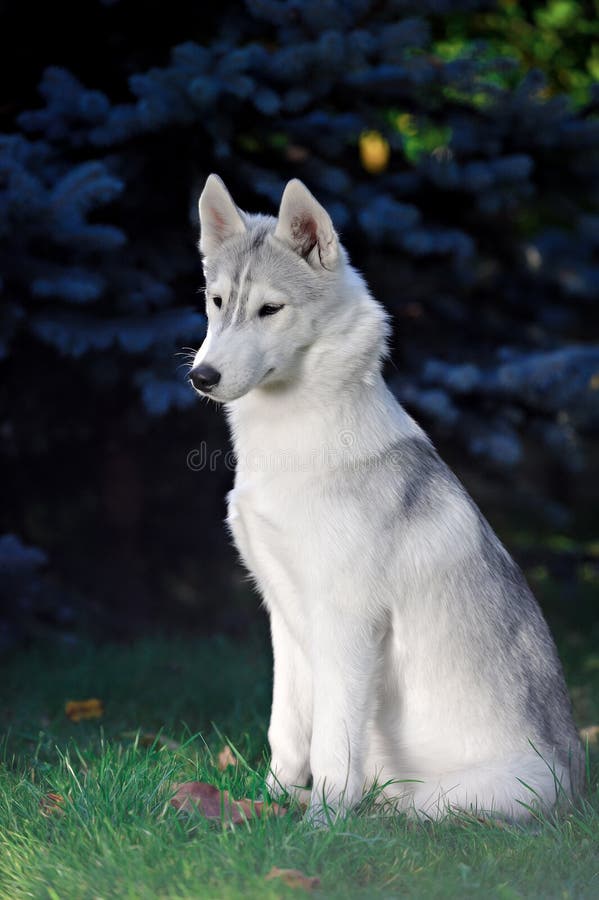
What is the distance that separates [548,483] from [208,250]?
6740 mm

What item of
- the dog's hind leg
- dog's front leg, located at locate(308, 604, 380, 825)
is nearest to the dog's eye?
dog's front leg, located at locate(308, 604, 380, 825)

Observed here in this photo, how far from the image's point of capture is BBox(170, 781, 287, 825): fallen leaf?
122 inches

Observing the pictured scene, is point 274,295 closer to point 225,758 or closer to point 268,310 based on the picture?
point 268,310

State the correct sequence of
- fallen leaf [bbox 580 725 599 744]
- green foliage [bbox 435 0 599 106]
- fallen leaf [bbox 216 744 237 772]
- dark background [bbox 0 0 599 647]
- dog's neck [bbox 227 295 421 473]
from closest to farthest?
dog's neck [bbox 227 295 421 473] < fallen leaf [bbox 216 744 237 772] < fallen leaf [bbox 580 725 599 744] < dark background [bbox 0 0 599 647] < green foliage [bbox 435 0 599 106]

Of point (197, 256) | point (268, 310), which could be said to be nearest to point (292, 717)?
point (268, 310)

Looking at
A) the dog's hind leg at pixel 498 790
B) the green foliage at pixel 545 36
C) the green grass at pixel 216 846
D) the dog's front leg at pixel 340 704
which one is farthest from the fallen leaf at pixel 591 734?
the green foliage at pixel 545 36

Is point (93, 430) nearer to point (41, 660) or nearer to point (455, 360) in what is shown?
point (41, 660)

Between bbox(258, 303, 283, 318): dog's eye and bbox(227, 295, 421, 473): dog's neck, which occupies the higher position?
bbox(258, 303, 283, 318): dog's eye

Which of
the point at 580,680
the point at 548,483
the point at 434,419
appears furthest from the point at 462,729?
the point at 548,483

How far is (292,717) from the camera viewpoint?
3.65m

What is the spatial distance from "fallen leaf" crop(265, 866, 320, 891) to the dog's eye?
1.83 metres

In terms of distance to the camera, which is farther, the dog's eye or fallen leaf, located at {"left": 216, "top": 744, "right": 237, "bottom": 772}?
fallen leaf, located at {"left": 216, "top": 744, "right": 237, "bottom": 772}

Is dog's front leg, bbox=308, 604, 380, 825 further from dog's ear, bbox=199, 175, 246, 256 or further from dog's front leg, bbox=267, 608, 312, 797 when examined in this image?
dog's ear, bbox=199, 175, 246, 256

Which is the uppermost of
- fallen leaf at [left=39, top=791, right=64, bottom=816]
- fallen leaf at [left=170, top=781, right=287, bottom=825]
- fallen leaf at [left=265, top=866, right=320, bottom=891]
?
fallen leaf at [left=265, top=866, right=320, bottom=891]
